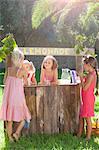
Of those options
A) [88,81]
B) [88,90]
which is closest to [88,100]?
[88,90]

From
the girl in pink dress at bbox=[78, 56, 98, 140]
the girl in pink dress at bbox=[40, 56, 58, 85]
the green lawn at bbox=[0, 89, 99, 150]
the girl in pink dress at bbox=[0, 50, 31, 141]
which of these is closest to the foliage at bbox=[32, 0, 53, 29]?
the girl in pink dress at bbox=[40, 56, 58, 85]

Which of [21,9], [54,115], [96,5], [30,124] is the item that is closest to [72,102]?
[54,115]

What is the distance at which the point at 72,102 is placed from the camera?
629cm

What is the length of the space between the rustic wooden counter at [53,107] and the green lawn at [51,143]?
17cm

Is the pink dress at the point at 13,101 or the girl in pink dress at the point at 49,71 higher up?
the girl in pink dress at the point at 49,71

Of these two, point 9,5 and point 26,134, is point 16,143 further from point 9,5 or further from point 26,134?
point 9,5

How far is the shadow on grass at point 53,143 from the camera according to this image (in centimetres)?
556

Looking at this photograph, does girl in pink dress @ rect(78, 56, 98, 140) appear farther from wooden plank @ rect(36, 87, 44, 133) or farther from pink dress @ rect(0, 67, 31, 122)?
pink dress @ rect(0, 67, 31, 122)

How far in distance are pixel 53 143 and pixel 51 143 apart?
3cm

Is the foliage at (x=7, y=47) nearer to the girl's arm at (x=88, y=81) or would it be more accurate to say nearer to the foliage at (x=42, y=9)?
the girl's arm at (x=88, y=81)

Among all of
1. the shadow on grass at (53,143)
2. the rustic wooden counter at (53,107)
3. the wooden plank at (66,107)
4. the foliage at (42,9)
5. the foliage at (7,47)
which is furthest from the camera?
the foliage at (42,9)

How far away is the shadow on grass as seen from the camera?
5.56m

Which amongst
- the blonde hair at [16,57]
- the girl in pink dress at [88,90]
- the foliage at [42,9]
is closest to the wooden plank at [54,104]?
the girl in pink dress at [88,90]

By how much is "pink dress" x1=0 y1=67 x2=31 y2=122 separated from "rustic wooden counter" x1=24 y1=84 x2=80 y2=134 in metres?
0.26
